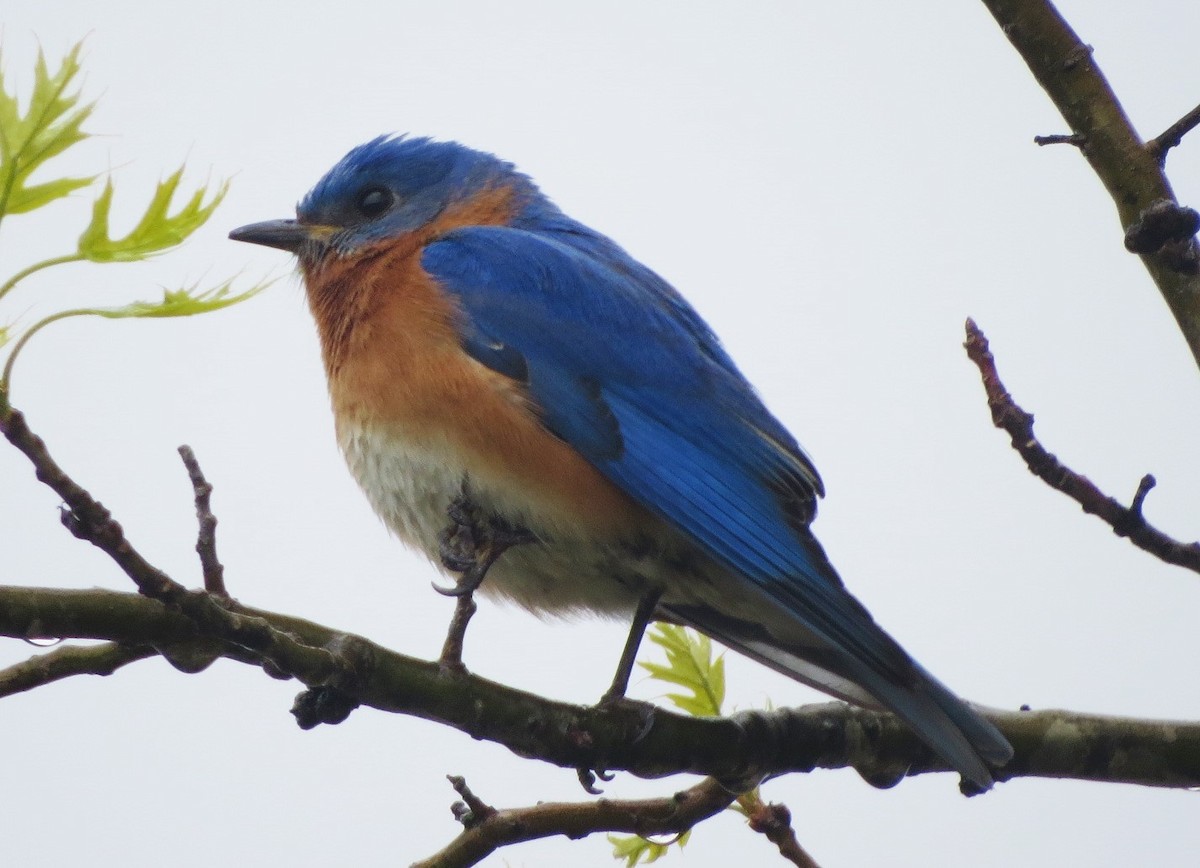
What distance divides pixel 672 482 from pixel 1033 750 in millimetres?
1314

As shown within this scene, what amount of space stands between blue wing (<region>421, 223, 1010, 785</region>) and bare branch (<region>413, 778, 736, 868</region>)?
60 centimetres

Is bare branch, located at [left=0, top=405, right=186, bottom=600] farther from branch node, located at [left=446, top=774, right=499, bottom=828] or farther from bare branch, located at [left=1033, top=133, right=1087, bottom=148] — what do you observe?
bare branch, located at [left=1033, top=133, right=1087, bottom=148]

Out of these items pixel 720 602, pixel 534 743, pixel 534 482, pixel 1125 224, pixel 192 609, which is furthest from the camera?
pixel 720 602

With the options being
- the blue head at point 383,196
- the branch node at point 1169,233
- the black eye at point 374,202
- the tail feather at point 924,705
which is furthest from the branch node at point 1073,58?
the black eye at point 374,202

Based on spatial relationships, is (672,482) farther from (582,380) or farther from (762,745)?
(762,745)

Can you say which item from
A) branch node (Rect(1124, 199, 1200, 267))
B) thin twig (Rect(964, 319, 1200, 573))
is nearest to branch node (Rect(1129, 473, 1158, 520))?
thin twig (Rect(964, 319, 1200, 573))

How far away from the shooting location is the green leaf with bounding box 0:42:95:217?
2.64 metres

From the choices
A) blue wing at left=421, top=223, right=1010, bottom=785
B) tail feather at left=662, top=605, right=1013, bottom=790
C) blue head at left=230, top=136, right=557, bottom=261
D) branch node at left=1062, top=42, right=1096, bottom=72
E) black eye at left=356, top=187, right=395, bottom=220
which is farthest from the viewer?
black eye at left=356, top=187, right=395, bottom=220

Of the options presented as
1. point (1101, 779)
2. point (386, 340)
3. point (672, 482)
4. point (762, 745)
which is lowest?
point (1101, 779)

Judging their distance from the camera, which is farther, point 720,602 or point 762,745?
point 720,602

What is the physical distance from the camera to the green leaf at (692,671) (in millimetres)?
4270

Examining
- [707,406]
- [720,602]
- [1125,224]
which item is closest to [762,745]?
[720,602]

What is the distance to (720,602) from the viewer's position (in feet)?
15.2

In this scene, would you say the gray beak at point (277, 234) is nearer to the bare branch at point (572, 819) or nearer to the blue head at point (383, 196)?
the blue head at point (383, 196)
